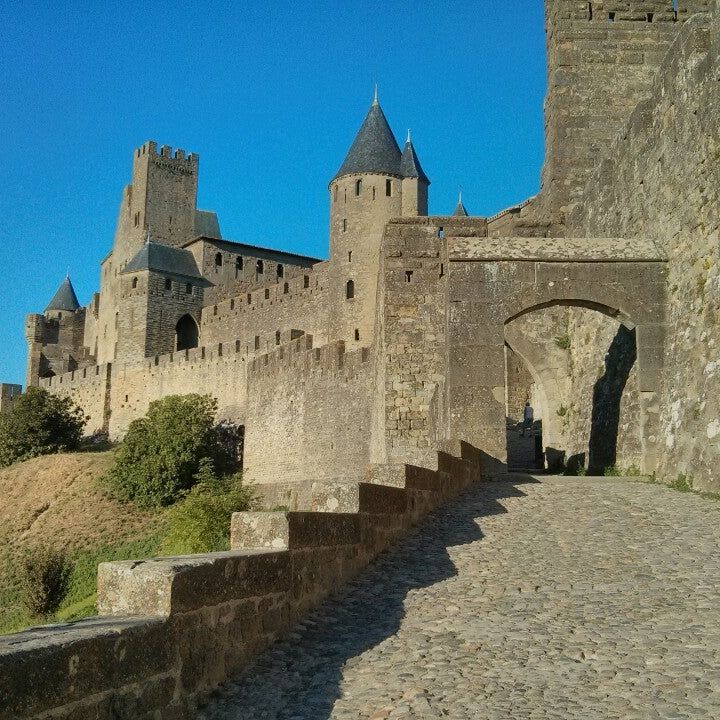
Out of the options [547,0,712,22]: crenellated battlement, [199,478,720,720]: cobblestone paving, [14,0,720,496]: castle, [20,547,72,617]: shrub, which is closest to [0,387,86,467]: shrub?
[14,0,720,496]: castle

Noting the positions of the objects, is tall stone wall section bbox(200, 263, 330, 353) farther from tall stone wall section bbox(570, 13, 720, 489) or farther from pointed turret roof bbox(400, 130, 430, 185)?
tall stone wall section bbox(570, 13, 720, 489)

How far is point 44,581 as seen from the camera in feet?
71.9

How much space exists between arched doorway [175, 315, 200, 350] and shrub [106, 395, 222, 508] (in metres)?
19.4

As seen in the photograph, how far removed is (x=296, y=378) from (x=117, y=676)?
2571 centimetres

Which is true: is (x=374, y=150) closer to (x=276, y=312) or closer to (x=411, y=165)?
(x=411, y=165)

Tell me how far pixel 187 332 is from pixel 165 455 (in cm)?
2454

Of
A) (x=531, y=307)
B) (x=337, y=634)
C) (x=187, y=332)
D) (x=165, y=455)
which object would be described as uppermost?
(x=187, y=332)

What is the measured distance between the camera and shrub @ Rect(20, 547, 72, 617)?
21.1 meters

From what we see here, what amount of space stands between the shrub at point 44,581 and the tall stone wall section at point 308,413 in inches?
280

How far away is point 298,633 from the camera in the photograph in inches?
212

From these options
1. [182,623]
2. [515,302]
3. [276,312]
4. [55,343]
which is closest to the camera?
[182,623]

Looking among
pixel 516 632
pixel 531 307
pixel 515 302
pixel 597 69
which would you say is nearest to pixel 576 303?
pixel 531 307

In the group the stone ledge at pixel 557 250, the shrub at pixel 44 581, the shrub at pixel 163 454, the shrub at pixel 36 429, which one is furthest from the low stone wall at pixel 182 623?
the shrub at pixel 36 429

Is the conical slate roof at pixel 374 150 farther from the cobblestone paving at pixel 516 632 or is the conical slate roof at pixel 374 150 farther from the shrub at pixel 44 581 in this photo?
the cobblestone paving at pixel 516 632
